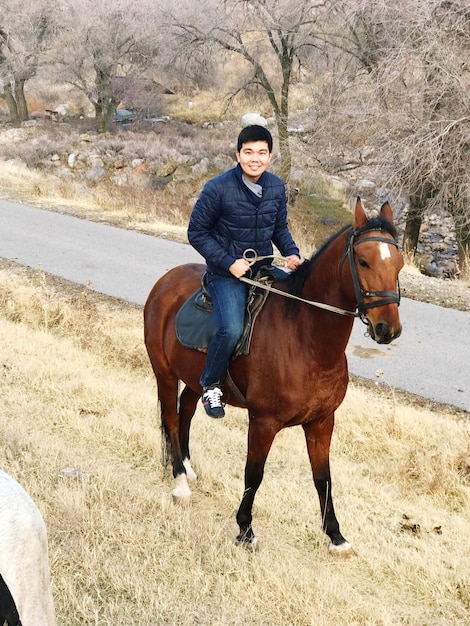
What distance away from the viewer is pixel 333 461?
6.22 metres

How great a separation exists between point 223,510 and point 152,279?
7585 millimetres

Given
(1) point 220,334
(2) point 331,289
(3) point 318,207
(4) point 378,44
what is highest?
(4) point 378,44

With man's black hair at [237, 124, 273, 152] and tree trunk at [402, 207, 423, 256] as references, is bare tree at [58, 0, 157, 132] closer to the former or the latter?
tree trunk at [402, 207, 423, 256]

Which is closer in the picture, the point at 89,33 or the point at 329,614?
the point at 329,614

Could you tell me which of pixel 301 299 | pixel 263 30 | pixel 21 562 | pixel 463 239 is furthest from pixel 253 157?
pixel 263 30

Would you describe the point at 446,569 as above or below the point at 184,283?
below

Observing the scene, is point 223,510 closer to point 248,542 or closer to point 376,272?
point 248,542

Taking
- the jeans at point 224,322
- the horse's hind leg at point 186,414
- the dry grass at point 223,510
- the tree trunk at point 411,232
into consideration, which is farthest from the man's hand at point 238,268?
the tree trunk at point 411,232

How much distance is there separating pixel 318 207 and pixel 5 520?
27.0 meters

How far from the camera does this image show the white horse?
7.48ft

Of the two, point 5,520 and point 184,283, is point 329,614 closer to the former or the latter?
point 5,520

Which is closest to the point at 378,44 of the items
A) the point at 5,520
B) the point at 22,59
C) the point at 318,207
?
the point at 318,207

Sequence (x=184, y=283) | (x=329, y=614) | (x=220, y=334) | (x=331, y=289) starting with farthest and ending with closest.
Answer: (x=184, y=283) < (x=220, y=334) < (x=331, y=289) < (x=329, y=614)

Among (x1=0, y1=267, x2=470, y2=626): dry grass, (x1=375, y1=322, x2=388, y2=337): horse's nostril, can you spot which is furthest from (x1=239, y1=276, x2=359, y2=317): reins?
(x1=0, y1=267, x2=470, y2=626): dry grass
